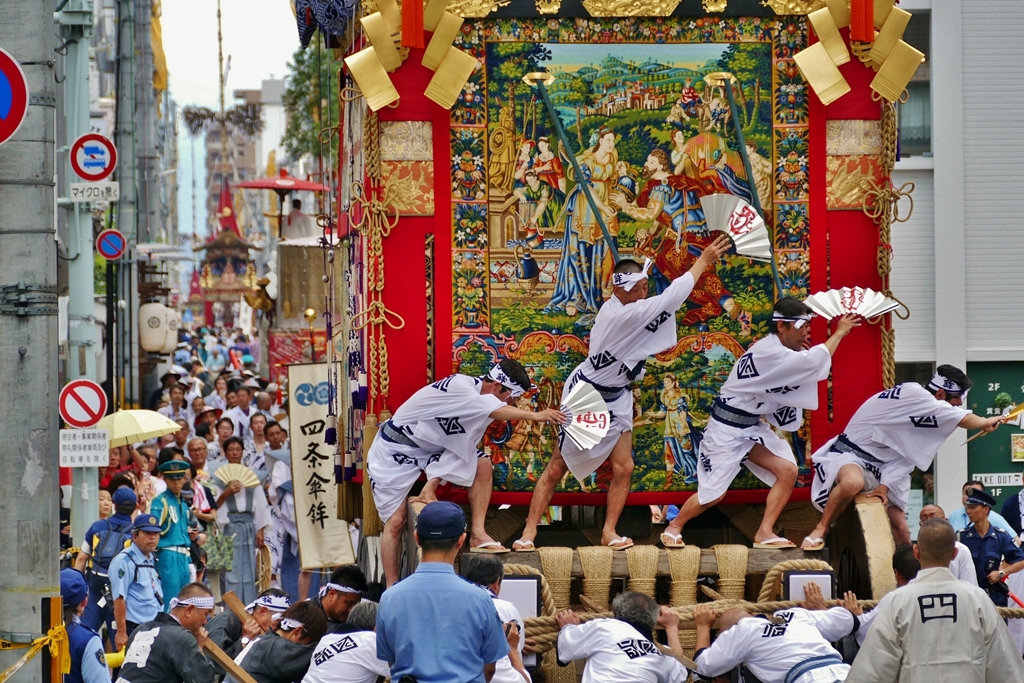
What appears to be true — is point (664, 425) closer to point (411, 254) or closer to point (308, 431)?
point (411, 254)

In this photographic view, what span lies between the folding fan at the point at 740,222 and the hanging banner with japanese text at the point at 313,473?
16.7 ft

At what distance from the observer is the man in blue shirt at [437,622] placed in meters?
6.79

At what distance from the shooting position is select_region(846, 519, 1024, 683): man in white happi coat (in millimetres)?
7375

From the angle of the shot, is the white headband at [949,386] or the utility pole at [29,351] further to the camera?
the white headband at [949,386]

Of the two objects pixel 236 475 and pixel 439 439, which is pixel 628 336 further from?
pixel 236 475

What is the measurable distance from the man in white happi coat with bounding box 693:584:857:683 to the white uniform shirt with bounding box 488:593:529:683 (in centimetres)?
109

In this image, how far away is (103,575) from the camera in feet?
38.7

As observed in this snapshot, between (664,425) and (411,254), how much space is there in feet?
7.48

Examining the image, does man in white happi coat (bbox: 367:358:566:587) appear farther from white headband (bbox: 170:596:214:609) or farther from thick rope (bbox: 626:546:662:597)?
white headband (bbox: 170:596:214:609)

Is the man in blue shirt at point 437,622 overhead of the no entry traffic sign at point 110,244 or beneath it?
beneath

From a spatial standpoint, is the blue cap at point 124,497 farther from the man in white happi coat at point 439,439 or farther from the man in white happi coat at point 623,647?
the man in white happi coat at point 623,647

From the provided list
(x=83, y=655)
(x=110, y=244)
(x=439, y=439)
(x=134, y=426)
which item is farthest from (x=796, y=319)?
(x=110, y=244)

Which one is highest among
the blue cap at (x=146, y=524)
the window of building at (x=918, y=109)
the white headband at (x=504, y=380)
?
the window of building at (x=918, y=109)

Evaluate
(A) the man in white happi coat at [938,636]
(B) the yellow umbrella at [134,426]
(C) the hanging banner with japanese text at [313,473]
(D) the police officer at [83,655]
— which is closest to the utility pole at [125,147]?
(B) the yellow umbrella at [134,426]
